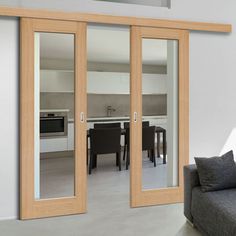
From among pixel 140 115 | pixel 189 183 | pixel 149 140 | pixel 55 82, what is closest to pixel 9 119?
pixel 55 82

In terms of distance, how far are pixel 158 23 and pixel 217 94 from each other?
1.22m

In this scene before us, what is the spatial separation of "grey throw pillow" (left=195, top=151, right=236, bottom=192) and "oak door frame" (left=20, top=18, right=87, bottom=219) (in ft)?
4.44

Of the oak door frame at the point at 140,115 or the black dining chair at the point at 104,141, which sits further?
the black dining chair at the point at 104,141

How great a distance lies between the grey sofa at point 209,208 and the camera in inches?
93.0

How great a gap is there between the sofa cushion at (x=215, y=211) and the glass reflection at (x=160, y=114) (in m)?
0.94

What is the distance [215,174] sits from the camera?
9.21 feet

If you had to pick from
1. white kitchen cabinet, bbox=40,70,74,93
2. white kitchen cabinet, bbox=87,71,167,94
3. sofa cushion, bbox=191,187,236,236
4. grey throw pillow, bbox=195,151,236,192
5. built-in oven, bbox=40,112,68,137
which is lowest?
sofa cushion, bbox=191,187,236,236

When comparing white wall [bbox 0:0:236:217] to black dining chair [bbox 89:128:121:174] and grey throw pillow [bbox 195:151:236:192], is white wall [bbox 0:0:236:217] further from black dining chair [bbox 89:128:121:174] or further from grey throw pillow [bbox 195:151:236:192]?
black dining chair [bbox 89:128:121:174]

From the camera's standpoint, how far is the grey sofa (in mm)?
2361

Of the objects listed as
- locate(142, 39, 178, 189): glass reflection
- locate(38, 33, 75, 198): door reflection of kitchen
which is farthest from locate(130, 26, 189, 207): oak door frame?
locate(38, 33, 75, 198): door reflection of kitchen

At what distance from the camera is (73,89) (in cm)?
344

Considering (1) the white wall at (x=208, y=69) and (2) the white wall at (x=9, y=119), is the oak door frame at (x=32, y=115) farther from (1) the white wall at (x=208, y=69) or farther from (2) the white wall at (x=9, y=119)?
(1) the white wall at (x=208, y=69)

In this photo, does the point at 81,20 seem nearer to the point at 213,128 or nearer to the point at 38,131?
A: the point at 38,131

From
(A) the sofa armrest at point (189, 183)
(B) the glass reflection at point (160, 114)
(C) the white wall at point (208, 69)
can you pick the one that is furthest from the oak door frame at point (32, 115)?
(A) the sofa armrest at point (189, 183)
